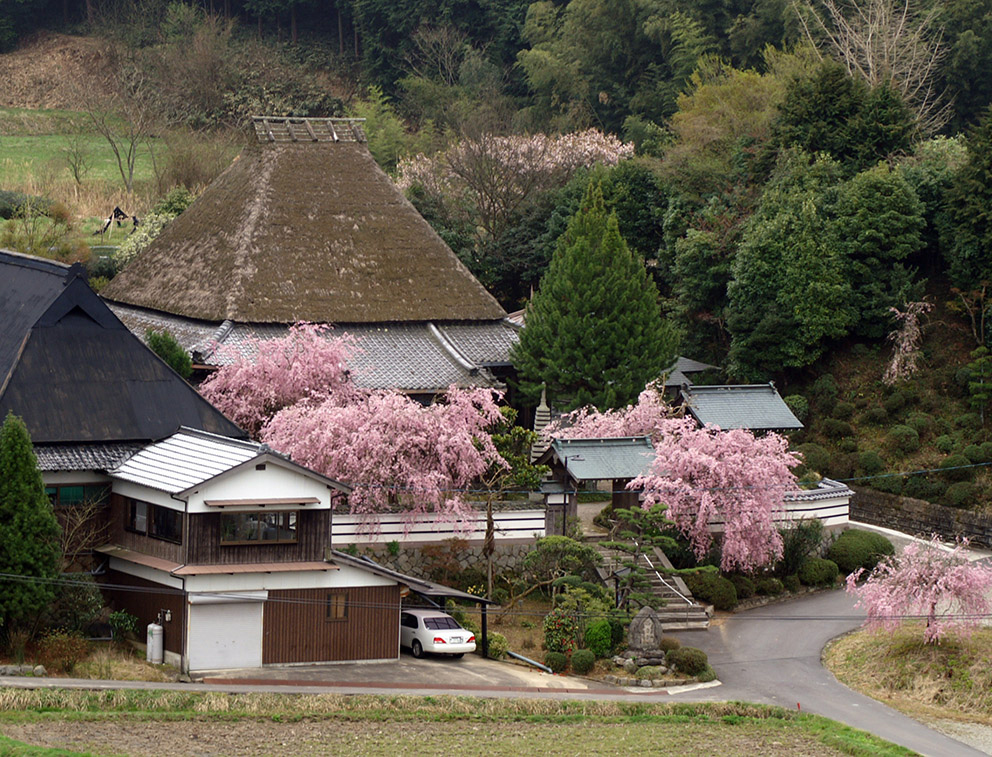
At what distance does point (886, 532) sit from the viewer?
4522cm

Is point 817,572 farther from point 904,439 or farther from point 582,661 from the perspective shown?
point 582,661

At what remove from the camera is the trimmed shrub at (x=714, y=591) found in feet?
127

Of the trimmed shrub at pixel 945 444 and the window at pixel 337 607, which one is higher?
the trimmed shrub at pixel 945 444

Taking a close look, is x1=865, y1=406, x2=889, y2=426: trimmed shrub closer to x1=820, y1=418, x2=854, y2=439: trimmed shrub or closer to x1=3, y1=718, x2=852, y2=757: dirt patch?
x1=820, y1=418, x2=854, y2=439: trimmed shrub

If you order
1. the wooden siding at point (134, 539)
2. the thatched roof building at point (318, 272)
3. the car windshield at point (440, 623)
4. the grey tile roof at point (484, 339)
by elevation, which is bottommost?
Answer: the car windshield at point (440, 623)

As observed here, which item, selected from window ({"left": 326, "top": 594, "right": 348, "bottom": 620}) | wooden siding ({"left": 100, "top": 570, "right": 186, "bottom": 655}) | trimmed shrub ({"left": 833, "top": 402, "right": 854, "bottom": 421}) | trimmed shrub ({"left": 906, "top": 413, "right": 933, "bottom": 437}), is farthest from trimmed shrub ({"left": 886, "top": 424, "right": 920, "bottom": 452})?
wooden siding ({"left": 100, "top": 570, "right": 186, "bottom": 655})

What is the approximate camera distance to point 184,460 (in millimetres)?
33562

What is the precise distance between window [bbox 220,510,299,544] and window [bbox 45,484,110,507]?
3553 millimetres

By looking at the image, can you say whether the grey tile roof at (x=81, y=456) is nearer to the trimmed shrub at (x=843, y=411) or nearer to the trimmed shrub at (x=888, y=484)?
the trimmed shrub at (x=888, y=484)

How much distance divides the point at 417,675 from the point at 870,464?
19544 mm

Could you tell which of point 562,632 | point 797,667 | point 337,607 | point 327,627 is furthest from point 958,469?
point 327,627

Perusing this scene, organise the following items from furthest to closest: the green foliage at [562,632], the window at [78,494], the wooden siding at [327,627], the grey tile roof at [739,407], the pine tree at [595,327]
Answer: the pine tree at [595,327] < the grey tile roof at [739,407] < the green foliage at [562,632] < the window at [78,494] < the wooden siding at [327,627]

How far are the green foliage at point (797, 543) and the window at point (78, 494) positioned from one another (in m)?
17.3

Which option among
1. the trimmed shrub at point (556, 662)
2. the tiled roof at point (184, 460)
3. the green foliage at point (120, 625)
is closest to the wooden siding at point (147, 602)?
the green foliage at point (120, 625)
